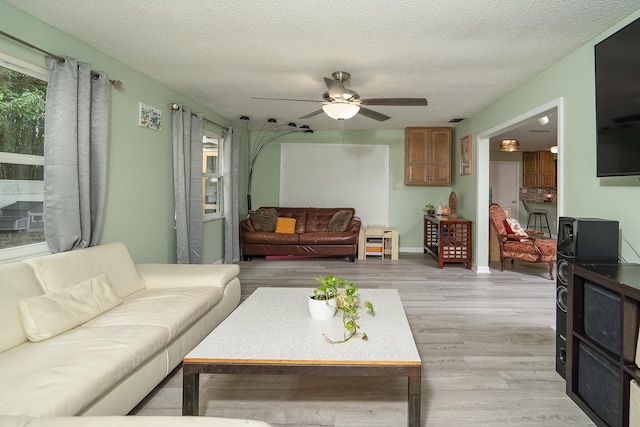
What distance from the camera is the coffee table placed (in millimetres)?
1401

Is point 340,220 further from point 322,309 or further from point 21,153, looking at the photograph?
point 21,153

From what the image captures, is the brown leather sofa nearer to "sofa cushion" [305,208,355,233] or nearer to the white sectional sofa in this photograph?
"sofa cushion" [305,208,355,233]

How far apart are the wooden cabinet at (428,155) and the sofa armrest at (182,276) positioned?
14.8 ft

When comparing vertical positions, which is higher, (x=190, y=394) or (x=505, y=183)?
(x=505, y=183)

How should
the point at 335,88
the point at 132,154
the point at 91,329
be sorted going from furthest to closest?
the point at 132,154 < the point at 335,88 < the point at 91,329

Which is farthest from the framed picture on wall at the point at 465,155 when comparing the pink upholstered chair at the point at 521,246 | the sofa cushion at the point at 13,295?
the sofa cushion at the point at 13,295

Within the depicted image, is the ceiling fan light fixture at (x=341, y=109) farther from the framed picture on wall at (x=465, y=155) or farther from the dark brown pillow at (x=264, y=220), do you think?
the dark brown pillow at (x=264, y=220)

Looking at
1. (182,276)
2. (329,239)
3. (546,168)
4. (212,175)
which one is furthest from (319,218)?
(546,168)

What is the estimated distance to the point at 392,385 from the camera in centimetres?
203

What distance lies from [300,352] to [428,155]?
218 inches

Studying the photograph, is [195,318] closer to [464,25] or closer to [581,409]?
[581,409]

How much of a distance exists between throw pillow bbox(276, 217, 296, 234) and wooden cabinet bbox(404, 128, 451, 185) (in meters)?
2.42

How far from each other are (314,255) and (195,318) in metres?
3.62

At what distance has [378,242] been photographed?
6195mm
